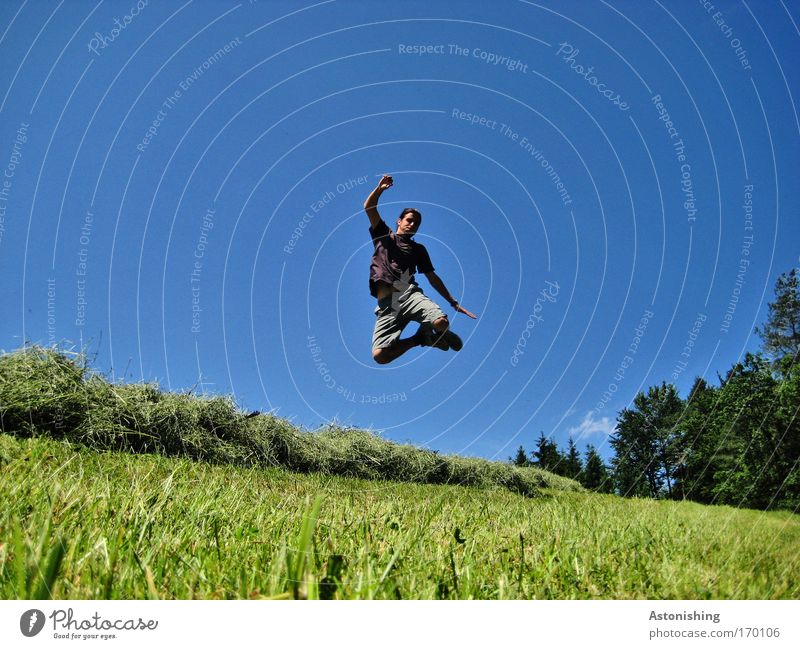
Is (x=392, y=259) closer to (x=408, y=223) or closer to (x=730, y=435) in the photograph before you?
(x=408, y=223)

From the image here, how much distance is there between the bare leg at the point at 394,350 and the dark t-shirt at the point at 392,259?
0.72 m

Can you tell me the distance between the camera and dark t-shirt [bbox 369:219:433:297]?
6371mm

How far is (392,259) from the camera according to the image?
256 inches

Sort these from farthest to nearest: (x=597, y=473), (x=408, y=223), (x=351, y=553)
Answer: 1. (x=408, y=223)
2. (x=597, y=473)
3. (x=351, y=553)

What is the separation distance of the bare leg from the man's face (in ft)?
5.01

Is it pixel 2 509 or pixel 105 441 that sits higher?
pixel 105 441

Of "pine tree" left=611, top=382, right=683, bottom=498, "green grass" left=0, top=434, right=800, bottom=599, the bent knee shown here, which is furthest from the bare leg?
"pine tree" left=611, top=382, right=683, bottom=498

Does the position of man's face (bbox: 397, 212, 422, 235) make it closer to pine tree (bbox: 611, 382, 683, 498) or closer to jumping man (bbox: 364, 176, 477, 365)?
jumping man (bbox: 364, 176, 477, 365)

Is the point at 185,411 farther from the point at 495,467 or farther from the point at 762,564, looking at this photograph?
the point at 762,564

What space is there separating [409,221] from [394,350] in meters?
1.95

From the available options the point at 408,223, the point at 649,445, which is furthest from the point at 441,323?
the point at 649,445
